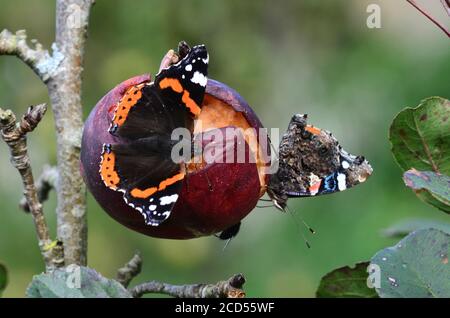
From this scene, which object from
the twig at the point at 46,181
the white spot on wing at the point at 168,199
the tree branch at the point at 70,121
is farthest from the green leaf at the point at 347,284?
the twig at the point at 46,181

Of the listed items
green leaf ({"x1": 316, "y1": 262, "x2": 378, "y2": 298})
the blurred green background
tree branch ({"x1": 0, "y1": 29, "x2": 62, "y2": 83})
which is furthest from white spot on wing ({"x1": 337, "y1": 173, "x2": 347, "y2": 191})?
the blurred green background

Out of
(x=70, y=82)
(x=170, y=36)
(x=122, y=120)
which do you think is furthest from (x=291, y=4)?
(x=122, y=120)

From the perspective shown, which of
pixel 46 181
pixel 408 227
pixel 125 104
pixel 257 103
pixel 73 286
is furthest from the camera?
pixel 257 103

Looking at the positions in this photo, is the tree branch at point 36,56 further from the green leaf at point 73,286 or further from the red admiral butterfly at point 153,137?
the green leaf at point 73,286

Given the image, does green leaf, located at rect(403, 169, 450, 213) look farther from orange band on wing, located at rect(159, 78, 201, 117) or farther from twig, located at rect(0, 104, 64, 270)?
twig, located at rect(0, 104, 64, 270)

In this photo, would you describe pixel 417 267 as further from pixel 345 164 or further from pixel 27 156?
pixel 27 156

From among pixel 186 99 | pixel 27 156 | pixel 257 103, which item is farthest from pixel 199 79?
pixel 257 103
